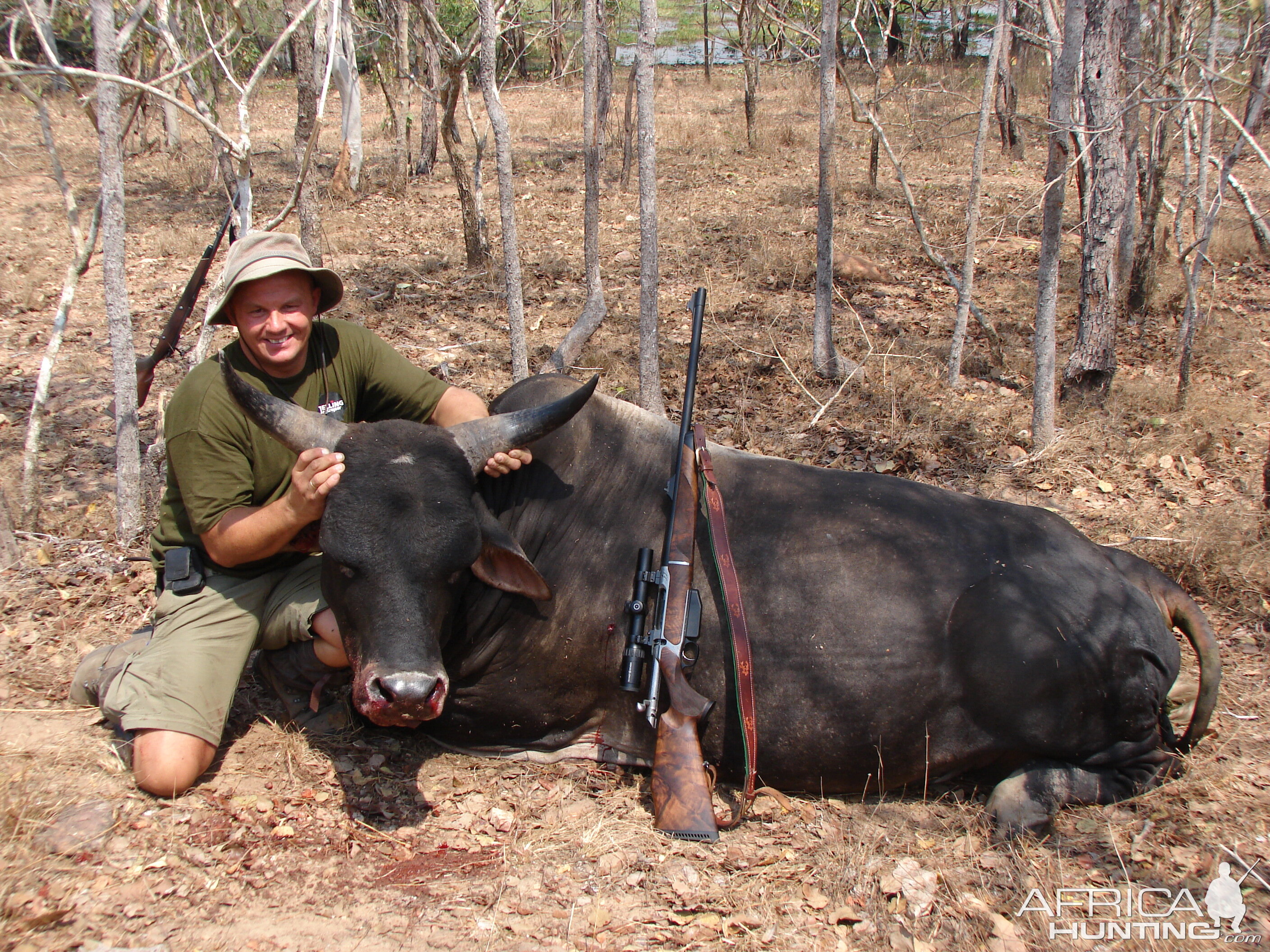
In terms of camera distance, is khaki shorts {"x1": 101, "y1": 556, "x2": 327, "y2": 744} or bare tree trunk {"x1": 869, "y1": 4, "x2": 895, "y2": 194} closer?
khaki shorts {"x1": 101, "y1": 556, "x2": 327, "y2": 744}

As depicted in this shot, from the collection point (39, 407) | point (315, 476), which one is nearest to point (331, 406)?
point (315, 476)

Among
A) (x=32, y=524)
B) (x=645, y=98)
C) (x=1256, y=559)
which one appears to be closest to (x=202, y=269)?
(x=32, y=524)

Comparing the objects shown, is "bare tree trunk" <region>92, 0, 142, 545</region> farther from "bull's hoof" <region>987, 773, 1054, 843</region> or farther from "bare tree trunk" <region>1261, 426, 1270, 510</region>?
"bare tree trunk" <region>1261, 426, 1270, 510</region>

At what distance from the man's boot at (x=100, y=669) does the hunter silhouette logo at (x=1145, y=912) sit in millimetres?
3622

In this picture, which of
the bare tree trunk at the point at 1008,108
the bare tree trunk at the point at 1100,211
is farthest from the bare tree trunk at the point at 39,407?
the bare tree trunk at the point at 1008,108

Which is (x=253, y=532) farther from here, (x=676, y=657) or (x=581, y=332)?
(x=581, y=332)

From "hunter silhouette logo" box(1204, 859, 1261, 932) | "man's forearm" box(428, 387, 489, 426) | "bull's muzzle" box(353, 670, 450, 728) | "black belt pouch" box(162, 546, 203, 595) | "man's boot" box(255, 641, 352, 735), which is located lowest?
"hunter silhouette logo" box(1204, 859, 1261, 932)

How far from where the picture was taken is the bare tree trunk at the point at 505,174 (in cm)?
584

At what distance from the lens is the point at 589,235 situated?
25.1ft

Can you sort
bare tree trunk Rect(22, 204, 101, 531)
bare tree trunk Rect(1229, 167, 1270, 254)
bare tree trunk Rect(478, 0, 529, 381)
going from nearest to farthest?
1. bare tree trunk Rect(22, 204, 101, 531)
2. bare tree trunk Rect(478, 0, 529, 381)
3. bare tree trunk Rect(1229, 167, 1270, 254)

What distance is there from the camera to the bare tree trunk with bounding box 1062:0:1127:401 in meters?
5.87

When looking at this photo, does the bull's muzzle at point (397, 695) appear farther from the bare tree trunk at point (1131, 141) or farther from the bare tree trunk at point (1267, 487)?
the bare tree trunk at point (1131, 141)

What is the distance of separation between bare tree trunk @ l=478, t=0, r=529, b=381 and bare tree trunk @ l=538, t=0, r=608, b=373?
541mm

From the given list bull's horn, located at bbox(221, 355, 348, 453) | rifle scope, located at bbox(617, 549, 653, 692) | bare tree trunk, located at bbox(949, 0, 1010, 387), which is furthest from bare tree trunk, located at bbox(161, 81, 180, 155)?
rifle scope, located at bbox(617, 549, 653, 692)
